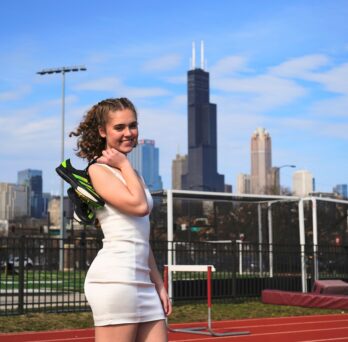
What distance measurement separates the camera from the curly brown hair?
296cm

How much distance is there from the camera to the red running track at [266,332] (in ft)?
31.4

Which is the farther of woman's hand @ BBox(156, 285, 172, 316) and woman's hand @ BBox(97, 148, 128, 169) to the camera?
woman's hand @ BBox(156, 285, 172, 316)

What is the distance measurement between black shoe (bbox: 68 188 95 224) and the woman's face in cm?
26

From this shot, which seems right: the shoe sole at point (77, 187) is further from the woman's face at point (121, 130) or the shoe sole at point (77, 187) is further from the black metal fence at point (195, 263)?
the black metal fence at point (195, 263)

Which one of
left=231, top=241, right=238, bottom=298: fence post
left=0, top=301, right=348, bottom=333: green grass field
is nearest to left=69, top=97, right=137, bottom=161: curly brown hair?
left=0, top=301, right=348, bottom=333: green grass field

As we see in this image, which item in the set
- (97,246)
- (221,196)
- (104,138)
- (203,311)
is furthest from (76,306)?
(104,138)

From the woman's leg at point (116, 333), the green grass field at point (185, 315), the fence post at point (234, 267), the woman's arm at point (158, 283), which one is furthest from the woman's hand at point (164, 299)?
the fence post at point (234, 267)

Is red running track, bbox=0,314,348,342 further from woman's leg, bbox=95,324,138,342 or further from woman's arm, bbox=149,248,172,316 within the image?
woman's leg, bbox=95,324,138,342

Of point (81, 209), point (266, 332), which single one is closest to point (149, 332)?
point (81, 209)

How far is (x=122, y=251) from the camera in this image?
278 cm

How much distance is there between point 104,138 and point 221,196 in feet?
48.7

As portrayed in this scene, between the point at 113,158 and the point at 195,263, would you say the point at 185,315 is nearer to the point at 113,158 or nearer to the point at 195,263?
the point at 195,263

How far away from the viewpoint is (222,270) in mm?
16219

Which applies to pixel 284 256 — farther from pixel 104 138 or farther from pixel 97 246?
pixel 104 138
